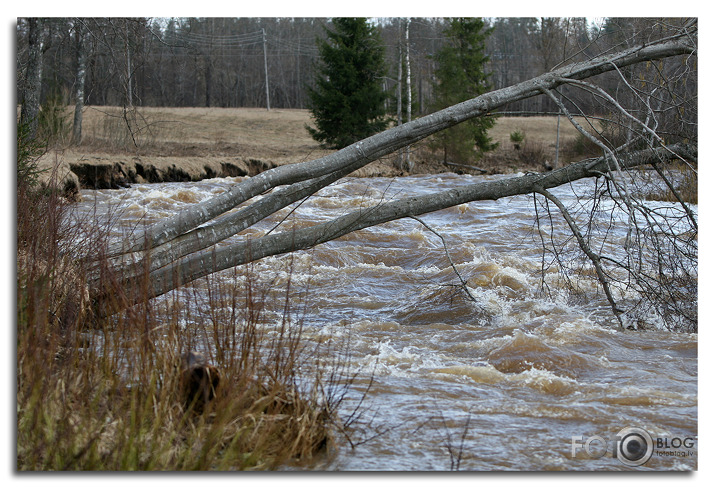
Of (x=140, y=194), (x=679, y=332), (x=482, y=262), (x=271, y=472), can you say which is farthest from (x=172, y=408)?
(x=140, y=194)

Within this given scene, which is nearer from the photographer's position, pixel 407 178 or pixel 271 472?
pixel 271 472

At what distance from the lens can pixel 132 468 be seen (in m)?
2.85

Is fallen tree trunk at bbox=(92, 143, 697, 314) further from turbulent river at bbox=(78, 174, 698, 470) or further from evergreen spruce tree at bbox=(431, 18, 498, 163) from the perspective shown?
evergreen spruce tree at bbox=(431, 18, 498, 163)

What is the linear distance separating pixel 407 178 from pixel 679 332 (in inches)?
575

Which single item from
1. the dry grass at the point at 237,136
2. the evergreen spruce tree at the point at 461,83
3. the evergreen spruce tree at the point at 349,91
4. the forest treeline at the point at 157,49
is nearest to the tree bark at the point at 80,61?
the forest treeline at the point at 157,49

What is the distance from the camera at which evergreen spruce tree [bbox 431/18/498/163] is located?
21.1m

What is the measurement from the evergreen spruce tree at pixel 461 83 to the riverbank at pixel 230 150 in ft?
1.86

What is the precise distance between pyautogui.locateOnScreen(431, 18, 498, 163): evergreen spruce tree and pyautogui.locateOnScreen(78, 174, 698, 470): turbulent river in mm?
12706

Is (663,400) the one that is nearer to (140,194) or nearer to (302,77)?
(140,194)

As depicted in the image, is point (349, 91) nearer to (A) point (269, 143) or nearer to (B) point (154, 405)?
(A) point (269, 143)

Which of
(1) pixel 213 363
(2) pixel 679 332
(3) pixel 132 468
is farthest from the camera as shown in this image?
(2) pixel 679 332

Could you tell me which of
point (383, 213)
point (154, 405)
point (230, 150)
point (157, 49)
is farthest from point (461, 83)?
point (154, 405)

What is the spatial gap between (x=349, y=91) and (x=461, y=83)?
146 inches

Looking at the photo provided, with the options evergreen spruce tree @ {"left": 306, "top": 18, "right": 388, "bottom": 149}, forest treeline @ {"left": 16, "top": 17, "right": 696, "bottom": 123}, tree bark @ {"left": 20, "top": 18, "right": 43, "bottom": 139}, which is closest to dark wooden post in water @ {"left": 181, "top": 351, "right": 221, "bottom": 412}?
forest treeline @ {"left": 16, "top": 17, "right": 696, "bottom": 123}
